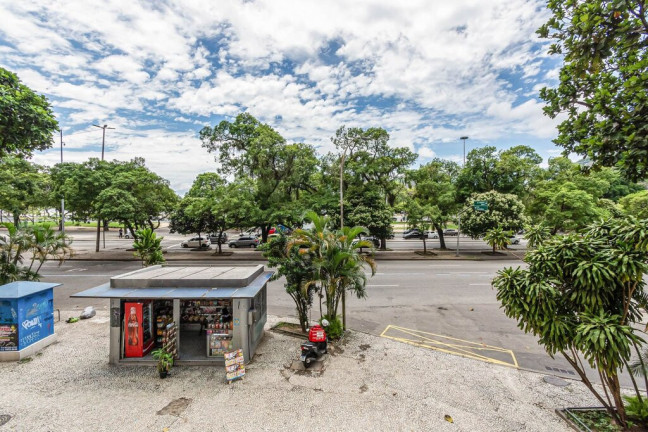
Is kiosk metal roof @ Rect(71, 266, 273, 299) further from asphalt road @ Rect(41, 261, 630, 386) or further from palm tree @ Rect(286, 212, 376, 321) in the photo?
asphalt road @ Rect(41, 261, 630, 386)

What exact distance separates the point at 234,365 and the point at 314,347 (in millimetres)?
2135

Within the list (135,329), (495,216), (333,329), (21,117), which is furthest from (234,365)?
(495,216)

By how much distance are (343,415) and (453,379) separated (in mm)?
3191

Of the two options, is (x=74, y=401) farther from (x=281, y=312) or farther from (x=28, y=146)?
(x=28, y=146)

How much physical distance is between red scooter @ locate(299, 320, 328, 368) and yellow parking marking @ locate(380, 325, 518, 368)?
2762 millimetres

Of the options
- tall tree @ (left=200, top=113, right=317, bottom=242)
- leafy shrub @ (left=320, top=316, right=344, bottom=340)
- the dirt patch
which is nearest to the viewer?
the dirt patch

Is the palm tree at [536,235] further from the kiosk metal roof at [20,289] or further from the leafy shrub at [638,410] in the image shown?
the kiosk metal roof at [20,289]

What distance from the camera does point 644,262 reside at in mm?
4688

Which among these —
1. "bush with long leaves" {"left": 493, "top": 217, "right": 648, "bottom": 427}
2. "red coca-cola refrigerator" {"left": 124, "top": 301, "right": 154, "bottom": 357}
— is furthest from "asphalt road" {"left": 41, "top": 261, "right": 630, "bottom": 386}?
"red coca-cola refrigerator" {"left": 124, "top": 301, "right": 154, "bottom": 357}

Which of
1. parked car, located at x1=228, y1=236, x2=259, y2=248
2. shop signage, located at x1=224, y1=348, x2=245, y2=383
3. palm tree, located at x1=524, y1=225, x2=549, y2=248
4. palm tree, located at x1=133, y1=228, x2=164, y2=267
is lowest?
shop signage, located at x1=224, y1=348, x2=245, y2=383

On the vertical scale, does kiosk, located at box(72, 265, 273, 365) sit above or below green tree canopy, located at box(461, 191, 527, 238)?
below

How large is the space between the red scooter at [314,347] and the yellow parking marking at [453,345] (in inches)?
109

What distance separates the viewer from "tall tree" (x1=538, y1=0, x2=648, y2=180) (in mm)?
5594

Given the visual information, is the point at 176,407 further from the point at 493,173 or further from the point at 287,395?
the point at 493,173
